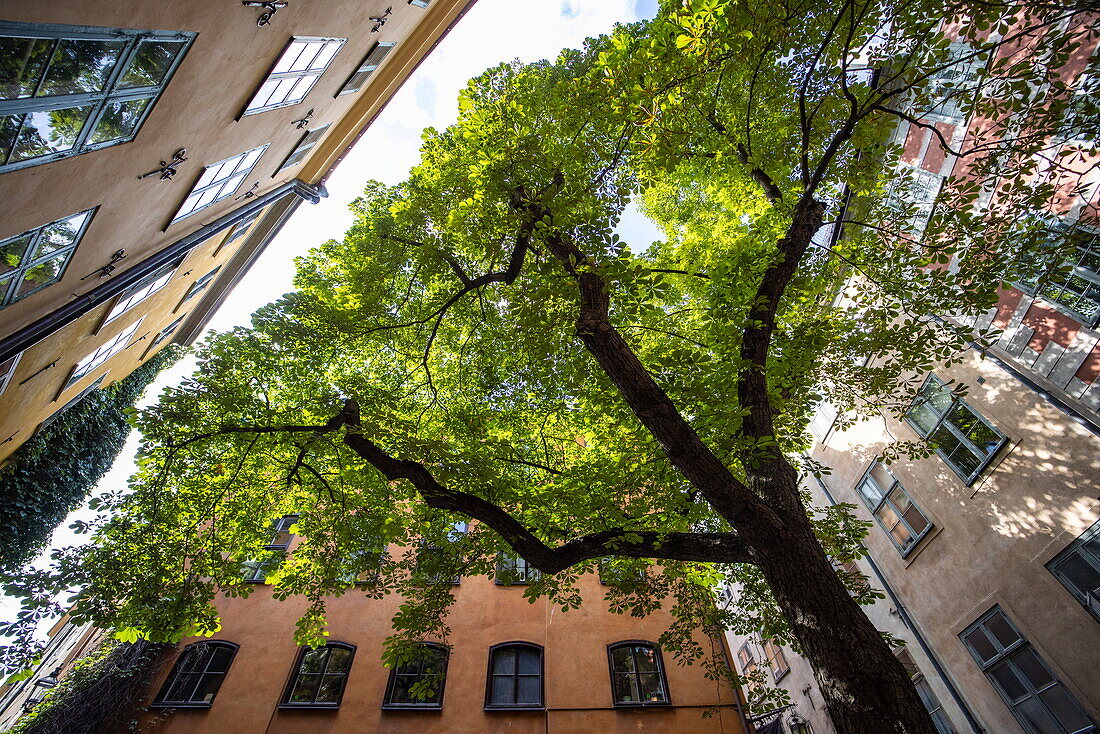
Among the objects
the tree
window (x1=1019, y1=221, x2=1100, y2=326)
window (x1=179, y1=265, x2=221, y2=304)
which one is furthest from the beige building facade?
window (x1=1019, y1=221, x2=1100, y2=326)

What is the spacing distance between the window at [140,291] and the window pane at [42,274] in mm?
2997

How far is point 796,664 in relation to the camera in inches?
471

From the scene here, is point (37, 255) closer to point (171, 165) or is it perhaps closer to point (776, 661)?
point (171, 165)

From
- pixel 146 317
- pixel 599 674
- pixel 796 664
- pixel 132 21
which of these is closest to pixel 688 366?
pixel 132 21

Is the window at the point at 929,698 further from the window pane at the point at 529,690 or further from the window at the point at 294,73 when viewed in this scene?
the window at the point at 294,73

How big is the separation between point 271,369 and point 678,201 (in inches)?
428

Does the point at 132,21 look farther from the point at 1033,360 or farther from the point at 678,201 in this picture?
the point at 1033,360

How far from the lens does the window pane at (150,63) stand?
5312 mm

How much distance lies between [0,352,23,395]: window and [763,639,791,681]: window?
726 inches

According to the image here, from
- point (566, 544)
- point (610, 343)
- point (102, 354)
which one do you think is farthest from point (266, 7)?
point (102, 354)

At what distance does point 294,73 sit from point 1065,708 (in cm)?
1726

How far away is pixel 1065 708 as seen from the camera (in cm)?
650

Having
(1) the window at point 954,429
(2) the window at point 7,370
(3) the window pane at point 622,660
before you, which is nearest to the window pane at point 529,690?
(3) the window pane at point 622,660

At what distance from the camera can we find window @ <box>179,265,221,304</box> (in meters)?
14.6
